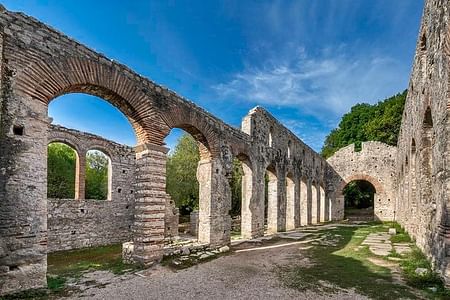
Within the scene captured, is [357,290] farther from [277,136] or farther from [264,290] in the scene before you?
[277,136]

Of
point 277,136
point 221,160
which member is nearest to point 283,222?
point 277,136

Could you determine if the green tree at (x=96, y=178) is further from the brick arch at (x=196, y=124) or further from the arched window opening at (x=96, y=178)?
the brick arch at (x=196, y=124)

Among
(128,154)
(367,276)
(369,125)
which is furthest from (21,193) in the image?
(369,125)

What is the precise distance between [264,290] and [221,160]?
5.38 meters

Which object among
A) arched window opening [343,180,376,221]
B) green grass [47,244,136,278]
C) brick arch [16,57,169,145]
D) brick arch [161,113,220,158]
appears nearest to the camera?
brick arch [16,57,169,145]

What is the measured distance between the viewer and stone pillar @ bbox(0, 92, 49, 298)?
5.04 meters

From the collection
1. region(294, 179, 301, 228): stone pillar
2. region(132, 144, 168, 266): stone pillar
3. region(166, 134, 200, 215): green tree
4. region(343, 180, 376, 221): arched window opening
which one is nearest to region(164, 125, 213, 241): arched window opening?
region(166, 134, 200, 215): green tree

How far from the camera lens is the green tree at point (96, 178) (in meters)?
23.7

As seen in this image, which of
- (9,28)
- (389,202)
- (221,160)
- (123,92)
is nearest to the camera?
(9,28)

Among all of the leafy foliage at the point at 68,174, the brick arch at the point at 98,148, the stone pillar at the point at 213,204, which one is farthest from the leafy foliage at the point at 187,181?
the stone pillar at the point at 213,204

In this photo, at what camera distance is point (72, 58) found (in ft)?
20.3

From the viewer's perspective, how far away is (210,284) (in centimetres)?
593

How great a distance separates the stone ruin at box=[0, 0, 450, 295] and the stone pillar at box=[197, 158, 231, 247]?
3 centimetres

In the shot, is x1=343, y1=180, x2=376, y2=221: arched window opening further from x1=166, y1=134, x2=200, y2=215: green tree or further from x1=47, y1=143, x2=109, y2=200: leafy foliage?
x1=47, y1=143, x2=109, y2=200: leafy foliage
